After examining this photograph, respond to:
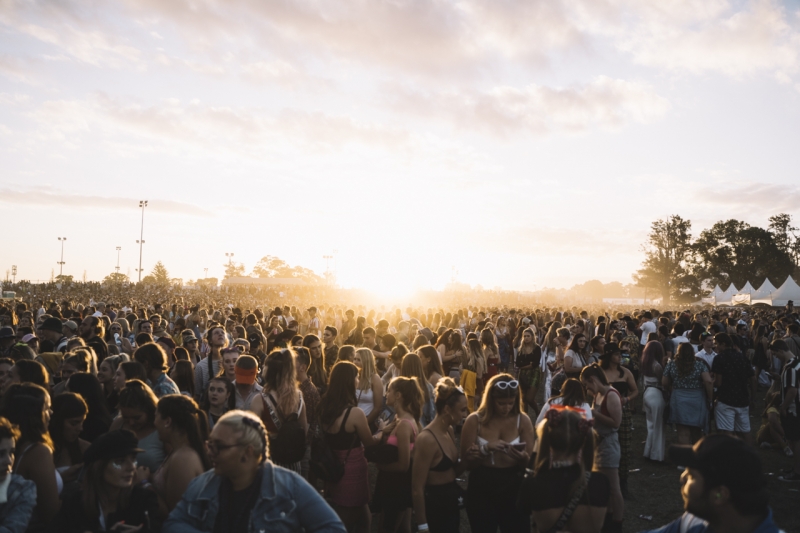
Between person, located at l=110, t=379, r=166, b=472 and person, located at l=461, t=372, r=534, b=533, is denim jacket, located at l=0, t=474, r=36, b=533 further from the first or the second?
person, located at l=461, t=372, r=534, b=533

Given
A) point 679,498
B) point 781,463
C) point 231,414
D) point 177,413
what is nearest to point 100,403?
point 177,413

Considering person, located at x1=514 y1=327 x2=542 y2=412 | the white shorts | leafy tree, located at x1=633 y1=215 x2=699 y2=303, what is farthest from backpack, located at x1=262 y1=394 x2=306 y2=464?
leafy tree, located at x1=633 y1=215 x2=699 y2=303

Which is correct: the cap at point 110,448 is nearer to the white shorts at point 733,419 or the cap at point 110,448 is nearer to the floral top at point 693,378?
the floral top at point 693,378

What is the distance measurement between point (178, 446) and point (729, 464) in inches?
112

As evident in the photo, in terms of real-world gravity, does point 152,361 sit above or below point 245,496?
above

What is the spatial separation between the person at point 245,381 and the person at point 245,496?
2780 millimetres

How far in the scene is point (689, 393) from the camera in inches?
333

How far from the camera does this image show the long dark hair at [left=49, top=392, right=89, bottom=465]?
3666 mm

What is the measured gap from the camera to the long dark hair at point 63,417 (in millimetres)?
3666

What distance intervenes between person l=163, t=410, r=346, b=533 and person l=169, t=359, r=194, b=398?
395 cm

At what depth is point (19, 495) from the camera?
290 centimetres

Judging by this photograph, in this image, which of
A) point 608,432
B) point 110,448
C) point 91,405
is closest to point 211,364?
point 91,405

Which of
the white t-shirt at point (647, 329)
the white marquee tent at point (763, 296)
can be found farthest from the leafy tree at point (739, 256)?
the white t-shirt at point (647, 329)

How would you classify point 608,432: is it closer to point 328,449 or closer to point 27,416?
point 328,449
